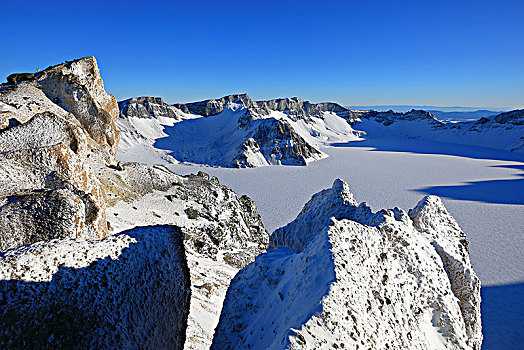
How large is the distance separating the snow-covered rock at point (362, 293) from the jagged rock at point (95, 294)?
1.95 meters

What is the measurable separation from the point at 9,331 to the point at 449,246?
38.1 ft

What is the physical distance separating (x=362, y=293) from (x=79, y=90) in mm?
23086

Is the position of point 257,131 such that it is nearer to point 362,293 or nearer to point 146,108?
point 146,108

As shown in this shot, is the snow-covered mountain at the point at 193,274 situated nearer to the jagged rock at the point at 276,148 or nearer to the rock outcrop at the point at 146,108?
the jagged rock at the point at 276,148

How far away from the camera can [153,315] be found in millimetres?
5914

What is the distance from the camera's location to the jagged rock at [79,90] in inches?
802

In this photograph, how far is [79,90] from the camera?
20.8m

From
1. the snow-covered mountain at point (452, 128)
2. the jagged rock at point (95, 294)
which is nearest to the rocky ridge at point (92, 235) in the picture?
the jagged rock at point (95, 294)

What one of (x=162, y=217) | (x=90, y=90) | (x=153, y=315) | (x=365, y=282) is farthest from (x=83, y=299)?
(x=90, y=90)

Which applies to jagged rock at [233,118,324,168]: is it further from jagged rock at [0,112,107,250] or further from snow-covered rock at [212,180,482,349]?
snow-covered rock at [212,180,482,349]

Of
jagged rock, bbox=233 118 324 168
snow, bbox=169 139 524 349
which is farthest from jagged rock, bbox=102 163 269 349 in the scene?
jagged rock, bbox=233 118 324 168

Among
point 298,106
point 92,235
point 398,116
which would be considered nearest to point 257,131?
point 92,235

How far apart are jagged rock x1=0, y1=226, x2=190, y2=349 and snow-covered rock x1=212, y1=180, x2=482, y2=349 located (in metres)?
1.95

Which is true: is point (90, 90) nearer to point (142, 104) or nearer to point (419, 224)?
point (419, 224)
